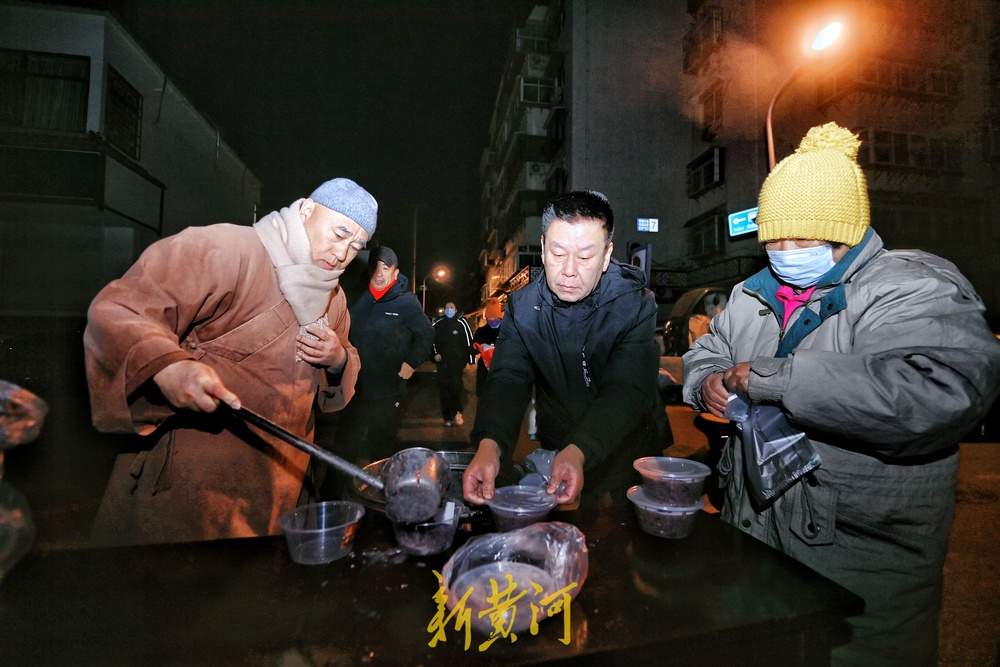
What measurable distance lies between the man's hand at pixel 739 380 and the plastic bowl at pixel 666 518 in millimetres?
475

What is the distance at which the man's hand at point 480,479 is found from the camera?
1.74 meters

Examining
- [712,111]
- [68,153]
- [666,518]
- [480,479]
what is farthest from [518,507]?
[712,111]

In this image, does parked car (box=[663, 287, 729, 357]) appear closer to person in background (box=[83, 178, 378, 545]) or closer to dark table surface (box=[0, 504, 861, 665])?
person in background (box=[83, 178, 378, 545])

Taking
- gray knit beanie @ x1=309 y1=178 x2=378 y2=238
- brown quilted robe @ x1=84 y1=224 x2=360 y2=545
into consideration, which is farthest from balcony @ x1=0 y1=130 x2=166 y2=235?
brown quilted robe @ x1=84 y1=224 x2=360 y2=545

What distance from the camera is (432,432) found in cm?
798

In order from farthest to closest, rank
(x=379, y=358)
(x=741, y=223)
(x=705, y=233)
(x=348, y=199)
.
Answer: (x=705, y=233) → (x=741, y=223) → (x=379, y=358) → (x=348, y=199)

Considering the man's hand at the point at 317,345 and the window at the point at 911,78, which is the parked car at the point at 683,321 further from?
the window at the point at 911,78

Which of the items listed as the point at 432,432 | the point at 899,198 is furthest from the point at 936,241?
the point at 432,432

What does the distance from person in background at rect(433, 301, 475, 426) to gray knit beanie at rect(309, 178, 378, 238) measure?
5884 millimetres

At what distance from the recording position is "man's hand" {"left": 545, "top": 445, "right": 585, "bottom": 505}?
180 cm

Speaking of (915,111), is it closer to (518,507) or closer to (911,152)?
(911,152)

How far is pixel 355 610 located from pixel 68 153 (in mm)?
16473

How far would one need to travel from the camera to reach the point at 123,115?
13.3 metres

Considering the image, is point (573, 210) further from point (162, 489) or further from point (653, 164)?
point (653, 164)
